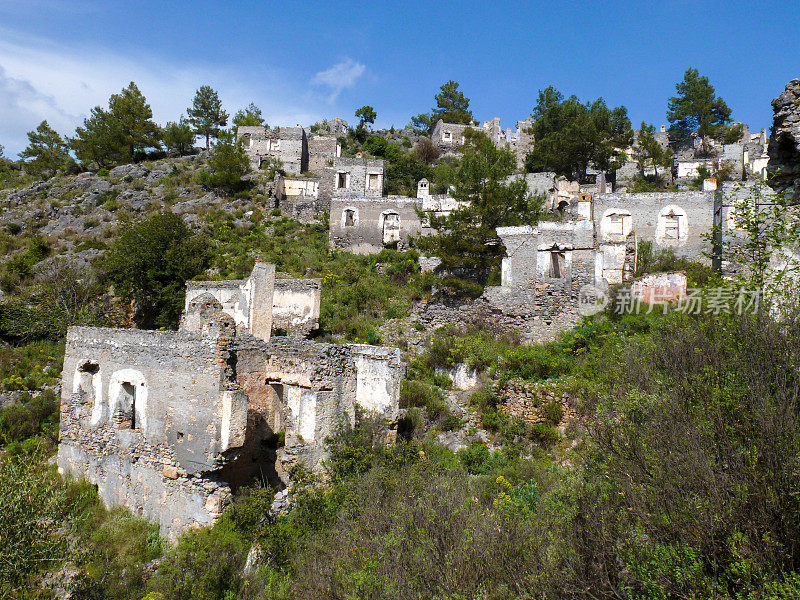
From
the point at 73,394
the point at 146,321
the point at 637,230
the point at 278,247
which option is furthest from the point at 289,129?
the point at 73,394

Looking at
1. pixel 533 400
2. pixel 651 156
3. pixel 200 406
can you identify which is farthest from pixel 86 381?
pixel 651 156

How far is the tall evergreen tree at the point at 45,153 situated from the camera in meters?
47.5

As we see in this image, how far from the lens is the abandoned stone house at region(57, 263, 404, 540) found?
10094mm

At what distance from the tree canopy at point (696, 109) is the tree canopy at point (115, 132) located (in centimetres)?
4875

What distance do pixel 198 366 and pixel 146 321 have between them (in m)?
13.7

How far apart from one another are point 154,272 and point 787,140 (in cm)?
2151

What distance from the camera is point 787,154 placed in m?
8.12

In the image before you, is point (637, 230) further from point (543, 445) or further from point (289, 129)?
point (289, 129)

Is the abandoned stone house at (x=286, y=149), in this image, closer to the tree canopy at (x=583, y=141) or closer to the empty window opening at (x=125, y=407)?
the tree canopy at (x=583, y=141)

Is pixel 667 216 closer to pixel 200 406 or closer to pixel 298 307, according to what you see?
pixel 298 307

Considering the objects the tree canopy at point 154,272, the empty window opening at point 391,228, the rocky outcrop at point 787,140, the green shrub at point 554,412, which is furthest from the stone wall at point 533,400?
the empty window opening at point 391,228

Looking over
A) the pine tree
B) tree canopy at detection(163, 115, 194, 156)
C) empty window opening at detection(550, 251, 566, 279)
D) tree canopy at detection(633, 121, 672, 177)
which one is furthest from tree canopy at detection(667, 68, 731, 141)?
tree canopy at detection(163, 115, 194, 156)

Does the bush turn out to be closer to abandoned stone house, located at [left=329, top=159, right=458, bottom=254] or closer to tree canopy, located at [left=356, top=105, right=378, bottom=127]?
abandoned stone house, located at [left=329, top=159, right=458, bottom=254]

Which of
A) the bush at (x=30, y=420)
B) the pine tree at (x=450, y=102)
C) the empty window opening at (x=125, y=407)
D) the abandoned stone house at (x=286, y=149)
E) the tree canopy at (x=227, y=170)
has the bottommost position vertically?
the bush at (x=30, y=420)
